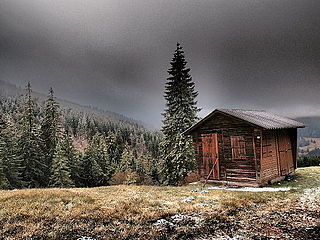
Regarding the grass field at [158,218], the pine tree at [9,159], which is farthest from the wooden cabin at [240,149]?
the pine tree at [9,159]

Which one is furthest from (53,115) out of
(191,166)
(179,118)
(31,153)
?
(191,166)

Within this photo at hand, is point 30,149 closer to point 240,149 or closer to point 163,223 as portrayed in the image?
point 240,149

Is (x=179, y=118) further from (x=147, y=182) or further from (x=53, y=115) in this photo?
(x=147, y=182)

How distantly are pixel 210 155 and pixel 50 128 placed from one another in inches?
1209

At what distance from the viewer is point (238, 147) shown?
17516 millimetres

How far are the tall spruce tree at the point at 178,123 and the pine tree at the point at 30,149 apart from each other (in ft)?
70.0

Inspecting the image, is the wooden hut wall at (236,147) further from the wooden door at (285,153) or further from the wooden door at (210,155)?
the wooden door at (285,153)

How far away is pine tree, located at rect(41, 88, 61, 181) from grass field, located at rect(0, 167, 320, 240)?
1117 inches

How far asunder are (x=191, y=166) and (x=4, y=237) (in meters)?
21.0

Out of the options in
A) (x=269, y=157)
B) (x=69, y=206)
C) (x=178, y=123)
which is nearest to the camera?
(x=69, y=206)

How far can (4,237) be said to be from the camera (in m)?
6.41

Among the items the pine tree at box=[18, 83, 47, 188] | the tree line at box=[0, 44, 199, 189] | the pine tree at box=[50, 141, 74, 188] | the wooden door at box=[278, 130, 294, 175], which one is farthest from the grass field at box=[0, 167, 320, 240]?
the pine tree at box=[18, 83, 47, 188]

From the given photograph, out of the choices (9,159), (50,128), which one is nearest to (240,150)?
(9,159)

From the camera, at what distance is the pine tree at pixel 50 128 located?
37.7 m
